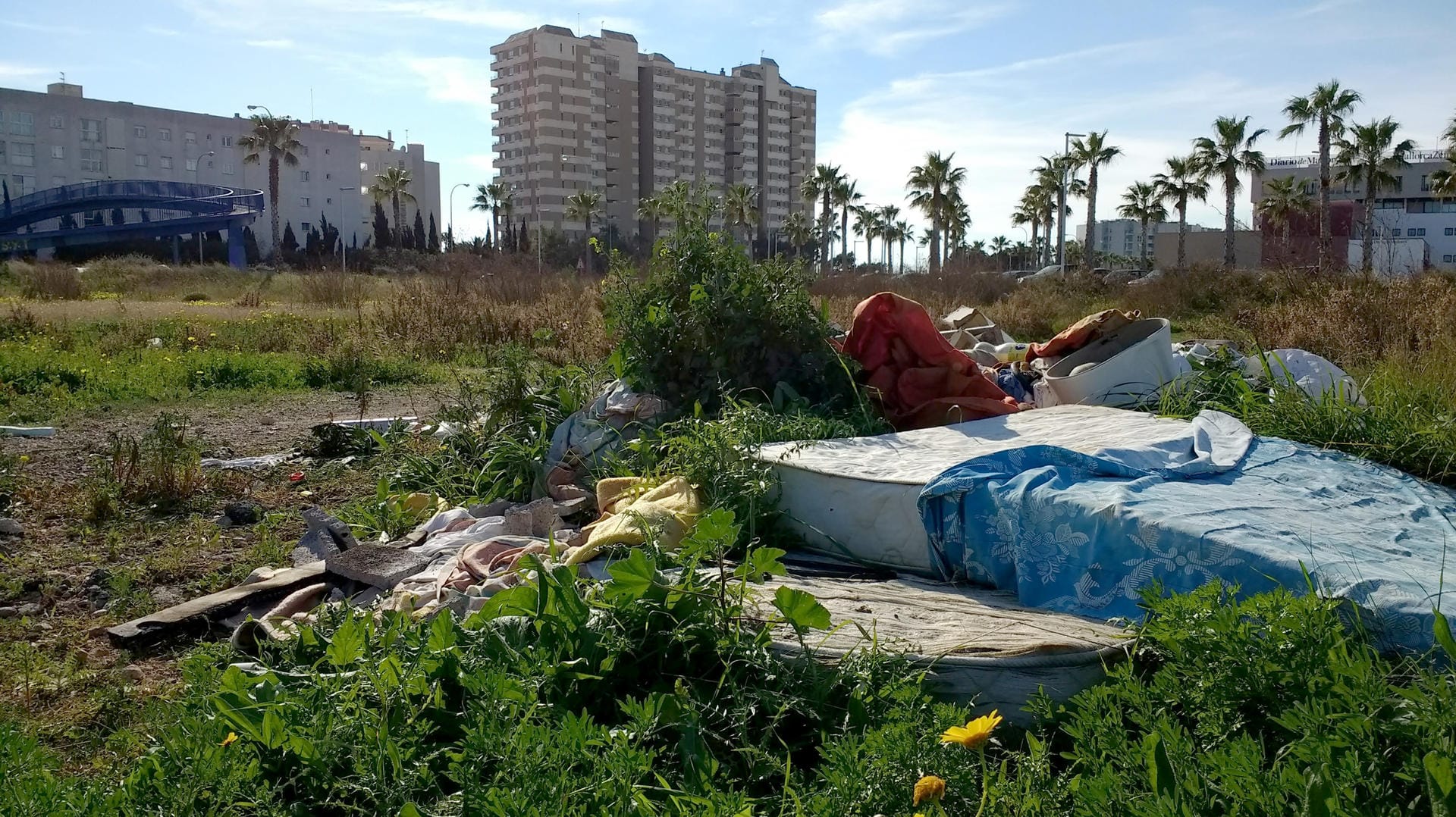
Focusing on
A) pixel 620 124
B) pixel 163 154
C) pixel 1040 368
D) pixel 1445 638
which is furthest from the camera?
pixel 620 124

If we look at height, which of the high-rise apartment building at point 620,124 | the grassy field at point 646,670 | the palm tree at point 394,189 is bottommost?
the grassy field at point 646,670

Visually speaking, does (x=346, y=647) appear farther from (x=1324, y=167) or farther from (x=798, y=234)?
(x=1324, y=167)

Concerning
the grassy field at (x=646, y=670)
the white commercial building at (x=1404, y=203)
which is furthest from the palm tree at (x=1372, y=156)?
the grassy field at (x=646, y=670)

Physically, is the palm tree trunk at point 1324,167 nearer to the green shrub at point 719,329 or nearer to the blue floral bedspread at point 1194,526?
the green shrub at point 719,329

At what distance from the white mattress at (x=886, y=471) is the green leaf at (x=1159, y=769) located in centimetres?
216

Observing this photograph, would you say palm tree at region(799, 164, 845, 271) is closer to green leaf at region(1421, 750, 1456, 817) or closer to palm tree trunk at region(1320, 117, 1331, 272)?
palm tree trunk at region(1320, 117, 1331, 272)

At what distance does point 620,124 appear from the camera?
95688 millimetres

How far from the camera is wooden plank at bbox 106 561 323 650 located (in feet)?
13.4

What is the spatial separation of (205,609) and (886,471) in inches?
113

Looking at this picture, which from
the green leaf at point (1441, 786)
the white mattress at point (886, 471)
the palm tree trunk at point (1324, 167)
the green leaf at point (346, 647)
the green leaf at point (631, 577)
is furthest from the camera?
the palm tree trunk at point (1324, 167)

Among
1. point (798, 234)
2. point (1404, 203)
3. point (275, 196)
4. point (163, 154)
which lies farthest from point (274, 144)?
point (1404, 203)

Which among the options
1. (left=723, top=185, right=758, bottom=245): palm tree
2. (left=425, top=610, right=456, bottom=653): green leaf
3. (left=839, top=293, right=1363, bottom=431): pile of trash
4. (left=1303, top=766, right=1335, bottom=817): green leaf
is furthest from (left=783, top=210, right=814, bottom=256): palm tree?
(left=1303, top=766, right=1335, bottom=817): green leaf

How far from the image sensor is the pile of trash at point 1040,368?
5.70m

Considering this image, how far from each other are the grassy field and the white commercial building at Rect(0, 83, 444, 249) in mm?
61096
